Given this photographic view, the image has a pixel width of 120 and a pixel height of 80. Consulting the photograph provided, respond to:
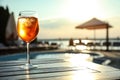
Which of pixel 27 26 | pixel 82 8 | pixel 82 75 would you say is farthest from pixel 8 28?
pixel 82 75

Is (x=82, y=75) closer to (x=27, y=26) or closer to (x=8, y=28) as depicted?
(x=27, y=26)

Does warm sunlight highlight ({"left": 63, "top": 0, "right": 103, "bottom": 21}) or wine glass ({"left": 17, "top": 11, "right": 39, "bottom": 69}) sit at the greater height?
warm sunlight highlight ({"left": 63, "top": 0, "right": 103, "bottom": 21})

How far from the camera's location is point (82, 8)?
60.8 feet

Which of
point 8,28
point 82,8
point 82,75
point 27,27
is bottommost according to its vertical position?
point 82,75

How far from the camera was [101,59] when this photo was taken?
8906 mm

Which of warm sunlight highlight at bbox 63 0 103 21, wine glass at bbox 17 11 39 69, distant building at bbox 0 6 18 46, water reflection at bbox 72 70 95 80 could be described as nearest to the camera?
water reflection at bbox 72 70 95 80

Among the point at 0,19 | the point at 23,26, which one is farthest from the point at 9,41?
the point at 23,26

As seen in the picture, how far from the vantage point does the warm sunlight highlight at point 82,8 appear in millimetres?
17047

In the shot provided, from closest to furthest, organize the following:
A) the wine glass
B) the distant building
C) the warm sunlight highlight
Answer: the wine glass, the warm sunlight highlight, the distant building

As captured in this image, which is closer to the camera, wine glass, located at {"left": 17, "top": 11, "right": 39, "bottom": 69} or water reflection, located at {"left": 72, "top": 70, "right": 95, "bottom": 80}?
water reflection, located at {"left": 72, "top": 70, "right": 95, "bottom": 80}

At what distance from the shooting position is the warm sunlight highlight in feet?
55.9

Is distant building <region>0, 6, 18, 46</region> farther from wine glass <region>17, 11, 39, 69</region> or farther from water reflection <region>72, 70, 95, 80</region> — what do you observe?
water reflection <region>72, 70, 95, 80</region>

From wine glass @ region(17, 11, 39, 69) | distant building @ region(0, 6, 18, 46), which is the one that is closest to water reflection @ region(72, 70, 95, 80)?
wine glass @ region(17, 11, 39, 69)

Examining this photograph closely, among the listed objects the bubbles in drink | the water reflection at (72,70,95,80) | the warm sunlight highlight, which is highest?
the warm sunlight highlight
